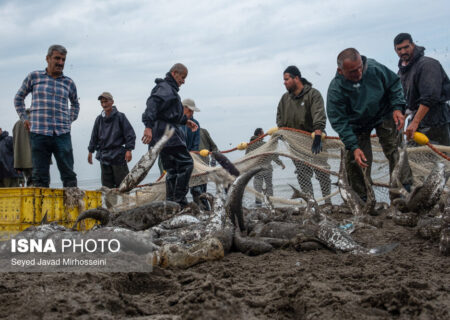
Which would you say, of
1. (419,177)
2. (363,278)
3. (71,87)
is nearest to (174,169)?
(71,87)

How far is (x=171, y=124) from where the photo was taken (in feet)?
22.9

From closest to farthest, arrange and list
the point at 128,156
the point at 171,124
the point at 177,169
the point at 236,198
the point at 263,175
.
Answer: the point at 236,198 → the point at 171,124 → the point at 177,169 → the point at 263,175 → the point at 128,156

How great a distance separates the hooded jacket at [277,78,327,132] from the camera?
7691 millimetres

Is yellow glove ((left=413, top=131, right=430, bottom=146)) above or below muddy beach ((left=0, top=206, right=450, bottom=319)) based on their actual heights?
above

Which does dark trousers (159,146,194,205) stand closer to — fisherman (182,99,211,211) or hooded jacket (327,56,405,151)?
fisherman (182,99,211,211)

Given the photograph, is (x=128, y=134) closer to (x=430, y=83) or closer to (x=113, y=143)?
(x=113, y=143)

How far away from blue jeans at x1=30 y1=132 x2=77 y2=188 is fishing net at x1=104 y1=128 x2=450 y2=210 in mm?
795

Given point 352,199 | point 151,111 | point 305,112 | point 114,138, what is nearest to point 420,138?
point 352,199

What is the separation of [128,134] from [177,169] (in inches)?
74.6

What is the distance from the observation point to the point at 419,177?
7418mm

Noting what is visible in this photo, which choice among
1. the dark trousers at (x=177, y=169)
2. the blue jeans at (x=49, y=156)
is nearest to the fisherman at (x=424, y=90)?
the dark trousers at (x=177, y=169)

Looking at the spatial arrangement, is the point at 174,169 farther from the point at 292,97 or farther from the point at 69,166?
the point at 292,97

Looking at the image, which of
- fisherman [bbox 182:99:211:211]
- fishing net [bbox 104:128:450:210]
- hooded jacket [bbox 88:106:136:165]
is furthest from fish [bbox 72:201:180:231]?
fisherman [bbox 182:99:211:211]

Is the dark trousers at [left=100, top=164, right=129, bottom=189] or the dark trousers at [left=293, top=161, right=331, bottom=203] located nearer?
the dark trousers at [left=293, top=161, right=331, bottom=203]
